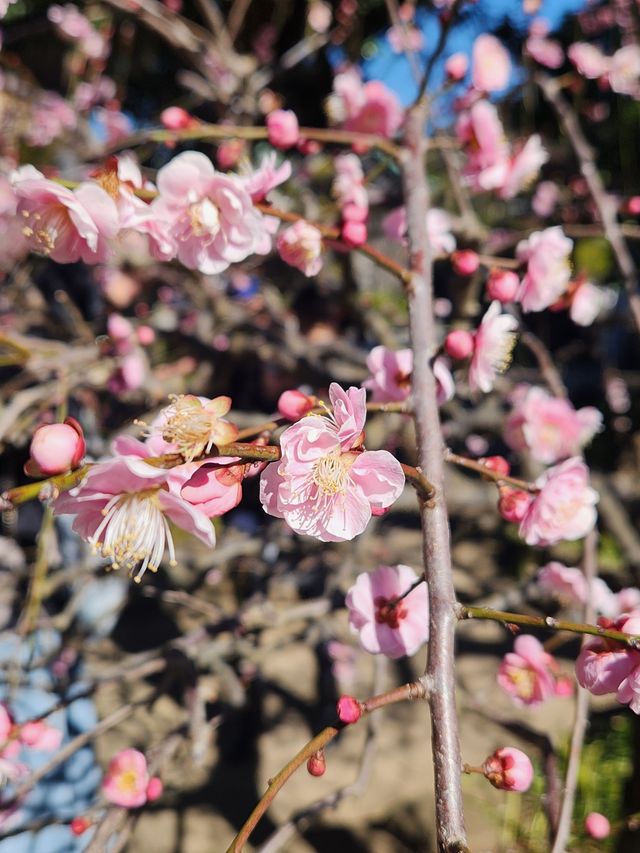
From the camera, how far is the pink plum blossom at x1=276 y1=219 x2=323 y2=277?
87 cm

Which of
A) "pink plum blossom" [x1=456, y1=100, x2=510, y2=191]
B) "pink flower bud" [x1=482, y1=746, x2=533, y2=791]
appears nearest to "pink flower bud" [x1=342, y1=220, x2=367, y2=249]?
"pink plum blossom" [x1=456, y1=100, x2=510, y2=191]

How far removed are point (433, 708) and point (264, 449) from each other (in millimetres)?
281

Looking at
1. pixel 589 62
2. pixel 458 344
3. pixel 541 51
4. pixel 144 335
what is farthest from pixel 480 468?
pixel 541 51

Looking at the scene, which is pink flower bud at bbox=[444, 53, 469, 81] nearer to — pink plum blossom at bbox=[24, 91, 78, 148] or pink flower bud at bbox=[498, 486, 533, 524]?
pink flower bud at bbox=[498, 486, 533, 524]

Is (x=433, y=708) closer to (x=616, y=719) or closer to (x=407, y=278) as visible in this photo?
(x=407, y=278)

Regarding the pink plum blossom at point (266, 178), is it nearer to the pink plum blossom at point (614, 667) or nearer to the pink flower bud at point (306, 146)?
the pink flower bud at point (306, 146)

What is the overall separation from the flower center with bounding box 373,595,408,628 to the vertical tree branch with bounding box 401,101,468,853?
0.60 feet

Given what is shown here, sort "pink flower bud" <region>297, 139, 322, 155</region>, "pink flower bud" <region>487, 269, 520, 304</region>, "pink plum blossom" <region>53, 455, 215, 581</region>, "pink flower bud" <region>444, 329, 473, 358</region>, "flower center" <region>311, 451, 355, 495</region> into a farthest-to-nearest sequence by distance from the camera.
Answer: "pink flower bud" <region>297, 139, 322, 155</region> → "pink flower bud" <region>487, 269, 520, 304</region> → "pink flower bud" <region>444, 329, 473, 358</region> → "flower center" <region>311, 451, 355, 495</region> → "pink plum blossom" <region>53, 455, 215, 581</region>

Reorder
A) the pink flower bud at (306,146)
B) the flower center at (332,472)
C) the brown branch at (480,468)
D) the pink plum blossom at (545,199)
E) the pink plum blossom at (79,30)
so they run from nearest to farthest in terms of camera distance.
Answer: the flower center at (332,472) → the brown branch at (480,468) → the pink flower bud at (306,146) → the pink plum blossom at (79,30) → the pink plum blossom at (545,199)

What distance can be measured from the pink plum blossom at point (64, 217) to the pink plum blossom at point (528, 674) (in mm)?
846

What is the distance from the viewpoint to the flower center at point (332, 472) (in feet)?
1.86

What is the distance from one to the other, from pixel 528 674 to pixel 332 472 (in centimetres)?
62

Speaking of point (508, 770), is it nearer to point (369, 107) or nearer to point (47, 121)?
point (369, 107)

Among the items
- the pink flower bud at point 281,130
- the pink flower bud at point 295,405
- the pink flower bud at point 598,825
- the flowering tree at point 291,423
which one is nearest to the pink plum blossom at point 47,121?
the flowering tree at point 291,423
